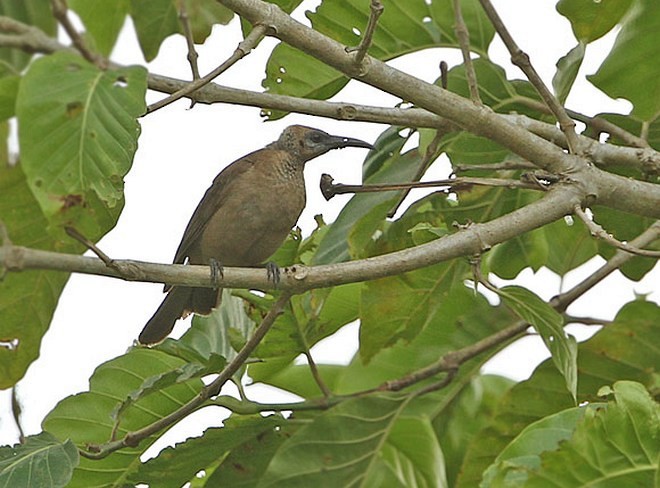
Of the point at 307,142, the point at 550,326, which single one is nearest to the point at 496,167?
the point at 550,326

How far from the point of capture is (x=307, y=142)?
538cm

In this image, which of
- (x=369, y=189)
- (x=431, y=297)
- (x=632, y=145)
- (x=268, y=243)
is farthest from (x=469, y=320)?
(x=369, y=189)

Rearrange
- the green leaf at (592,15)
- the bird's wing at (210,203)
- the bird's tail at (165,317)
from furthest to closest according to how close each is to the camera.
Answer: the bird's wing at (210,203)
the bird's tail at (165,317)
the green leaf at (592,15)

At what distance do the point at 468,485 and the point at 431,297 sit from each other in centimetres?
71

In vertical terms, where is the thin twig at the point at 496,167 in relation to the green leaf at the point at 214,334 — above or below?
above

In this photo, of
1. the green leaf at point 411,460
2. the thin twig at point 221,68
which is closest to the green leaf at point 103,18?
the thin twig at point 221,68

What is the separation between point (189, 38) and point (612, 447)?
1.67 meters

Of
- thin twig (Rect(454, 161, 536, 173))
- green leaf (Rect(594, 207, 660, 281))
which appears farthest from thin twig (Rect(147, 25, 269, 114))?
green leaf (Rect(594, 207, 660, 281))

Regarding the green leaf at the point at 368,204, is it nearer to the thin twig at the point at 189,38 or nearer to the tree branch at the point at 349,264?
the tree branch at the point at 349,264

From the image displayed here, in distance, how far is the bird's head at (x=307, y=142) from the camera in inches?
210

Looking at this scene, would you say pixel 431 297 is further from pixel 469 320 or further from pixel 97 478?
pixel 97 478

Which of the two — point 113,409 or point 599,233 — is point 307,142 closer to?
point 113,409

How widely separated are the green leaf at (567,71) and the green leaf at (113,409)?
156cm

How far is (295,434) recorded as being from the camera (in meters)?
4.11
